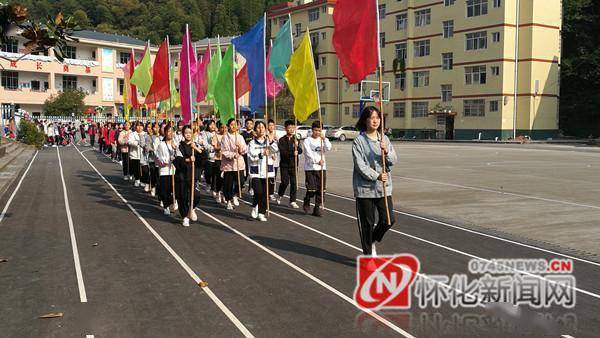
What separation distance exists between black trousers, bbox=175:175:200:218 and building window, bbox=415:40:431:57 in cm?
4841

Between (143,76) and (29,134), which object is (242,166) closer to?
(143,76)

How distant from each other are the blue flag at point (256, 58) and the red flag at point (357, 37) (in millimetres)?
3435

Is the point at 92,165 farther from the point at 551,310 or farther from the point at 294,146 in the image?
the point at 551,310

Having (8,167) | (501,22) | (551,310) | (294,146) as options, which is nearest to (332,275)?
(551,310)

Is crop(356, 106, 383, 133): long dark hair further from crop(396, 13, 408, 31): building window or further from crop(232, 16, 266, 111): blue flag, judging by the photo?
crop(396, 13, 408, 31): building window

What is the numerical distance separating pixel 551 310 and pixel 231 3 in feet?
289

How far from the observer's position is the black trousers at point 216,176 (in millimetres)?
13062

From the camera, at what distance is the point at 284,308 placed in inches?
215

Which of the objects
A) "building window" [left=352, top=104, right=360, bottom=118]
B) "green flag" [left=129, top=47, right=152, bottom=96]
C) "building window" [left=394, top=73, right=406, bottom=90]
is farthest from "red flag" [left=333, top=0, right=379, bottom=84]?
"building window" [left=352, top=104, right=360, bottom=118]

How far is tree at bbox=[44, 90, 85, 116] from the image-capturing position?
56.3 meters

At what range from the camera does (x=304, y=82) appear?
11758mm

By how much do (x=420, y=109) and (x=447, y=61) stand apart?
545 centimetres

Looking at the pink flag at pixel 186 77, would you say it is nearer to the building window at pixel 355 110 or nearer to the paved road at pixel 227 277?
the paved road at pixel 227 277

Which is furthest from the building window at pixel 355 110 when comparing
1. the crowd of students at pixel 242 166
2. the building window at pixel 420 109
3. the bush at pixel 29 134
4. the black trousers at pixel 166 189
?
the black trousers at pixel 166 189
